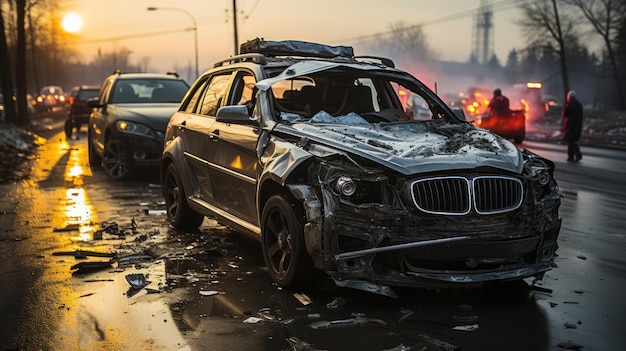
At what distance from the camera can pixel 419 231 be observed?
16.4ft

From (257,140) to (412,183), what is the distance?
1708 millimetres

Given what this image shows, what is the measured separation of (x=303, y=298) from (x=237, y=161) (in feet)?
5.38

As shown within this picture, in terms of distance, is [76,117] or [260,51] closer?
[260,51]

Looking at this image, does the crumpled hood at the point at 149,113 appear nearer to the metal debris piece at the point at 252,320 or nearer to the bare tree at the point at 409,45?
the metal debris piece at the point at 252,320

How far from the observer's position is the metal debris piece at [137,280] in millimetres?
5922

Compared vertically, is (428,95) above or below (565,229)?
above

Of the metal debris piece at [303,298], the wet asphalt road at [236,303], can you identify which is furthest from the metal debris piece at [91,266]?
the metal debris piece at [303,298]

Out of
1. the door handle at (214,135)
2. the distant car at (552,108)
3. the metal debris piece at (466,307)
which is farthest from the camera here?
the distant car at (552,108)

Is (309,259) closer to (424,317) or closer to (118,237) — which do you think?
(424,317)

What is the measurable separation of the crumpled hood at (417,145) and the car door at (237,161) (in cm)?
47

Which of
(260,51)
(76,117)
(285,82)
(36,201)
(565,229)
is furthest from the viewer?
(76,117)

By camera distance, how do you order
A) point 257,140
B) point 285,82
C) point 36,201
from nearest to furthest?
1. point 257,140
2. point 285,82
3. point 36,201

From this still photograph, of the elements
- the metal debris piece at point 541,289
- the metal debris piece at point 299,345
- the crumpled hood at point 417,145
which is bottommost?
the metal debris piece at point 541,289

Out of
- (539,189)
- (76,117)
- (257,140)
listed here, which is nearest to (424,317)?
(539,189)
